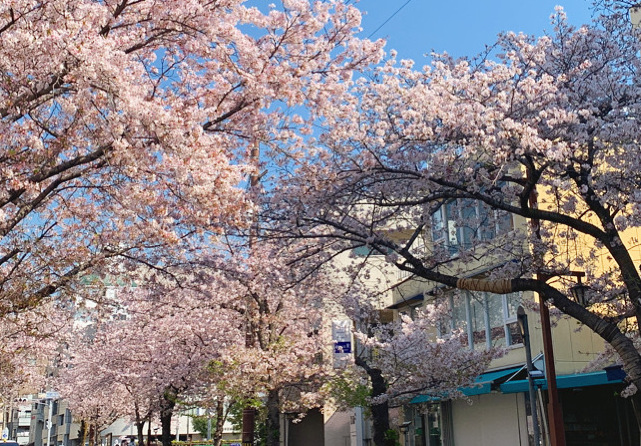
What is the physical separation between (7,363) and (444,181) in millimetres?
12565

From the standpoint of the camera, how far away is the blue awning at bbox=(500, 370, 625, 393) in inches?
599

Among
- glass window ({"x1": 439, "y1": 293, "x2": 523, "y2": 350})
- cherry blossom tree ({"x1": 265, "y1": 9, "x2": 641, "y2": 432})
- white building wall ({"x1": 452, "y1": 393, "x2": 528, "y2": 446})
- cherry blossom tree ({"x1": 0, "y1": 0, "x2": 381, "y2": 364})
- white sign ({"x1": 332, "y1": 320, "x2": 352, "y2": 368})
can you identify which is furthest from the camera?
white sign ({"x1": 332, "y1": 320, "x2": 352, "y2": 368})

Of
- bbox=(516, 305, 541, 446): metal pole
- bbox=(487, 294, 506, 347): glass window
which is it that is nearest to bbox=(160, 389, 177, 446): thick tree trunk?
bbox=(487, 294, 506, 347): glass window

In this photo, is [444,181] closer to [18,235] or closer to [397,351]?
[18,235]

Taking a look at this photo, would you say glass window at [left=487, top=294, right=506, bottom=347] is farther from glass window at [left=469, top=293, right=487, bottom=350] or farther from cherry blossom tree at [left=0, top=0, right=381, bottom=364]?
cherry blossom tree at [left=0, top=0, right=381, bottom=364]

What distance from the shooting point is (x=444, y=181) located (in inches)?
450

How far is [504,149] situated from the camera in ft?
36.1

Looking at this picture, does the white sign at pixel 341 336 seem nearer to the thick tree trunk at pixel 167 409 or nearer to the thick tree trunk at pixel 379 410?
the thick tree trunk at pixel 379 410

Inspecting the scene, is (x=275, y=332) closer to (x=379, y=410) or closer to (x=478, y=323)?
(x=379, y=410)

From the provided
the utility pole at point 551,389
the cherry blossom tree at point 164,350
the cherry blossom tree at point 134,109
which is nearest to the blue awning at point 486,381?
the utility pole at point 551,389

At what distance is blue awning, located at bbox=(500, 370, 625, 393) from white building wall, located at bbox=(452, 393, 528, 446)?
2.08 metres

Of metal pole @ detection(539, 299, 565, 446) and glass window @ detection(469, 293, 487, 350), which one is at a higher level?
glass window @ detection(469, 293, 487, 350)

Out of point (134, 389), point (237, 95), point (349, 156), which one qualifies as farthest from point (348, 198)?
point (134, 389)

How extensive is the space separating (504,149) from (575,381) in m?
7.58
